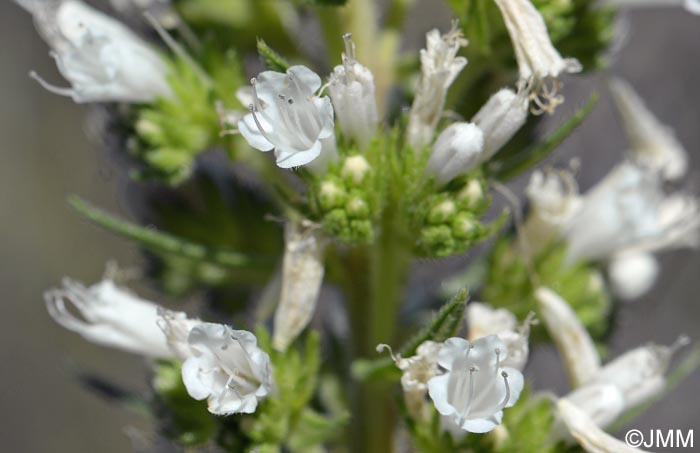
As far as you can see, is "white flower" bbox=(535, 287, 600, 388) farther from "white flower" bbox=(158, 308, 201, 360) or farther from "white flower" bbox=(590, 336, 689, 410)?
"white flower" bbox=(158, 308, 201, 360)

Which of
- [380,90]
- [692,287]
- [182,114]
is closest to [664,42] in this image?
[692,287]

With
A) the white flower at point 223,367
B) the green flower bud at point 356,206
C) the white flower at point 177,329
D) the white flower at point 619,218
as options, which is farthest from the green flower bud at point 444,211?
the white flower at point 619,218

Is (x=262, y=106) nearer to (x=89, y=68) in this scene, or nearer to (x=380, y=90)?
(x=89, y=68)

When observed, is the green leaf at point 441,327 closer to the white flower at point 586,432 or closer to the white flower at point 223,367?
the white flower at point 223,367

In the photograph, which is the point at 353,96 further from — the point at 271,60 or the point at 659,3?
the point at 659,3

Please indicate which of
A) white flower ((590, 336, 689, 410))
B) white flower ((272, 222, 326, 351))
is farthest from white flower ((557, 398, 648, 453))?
white flower ((272, 222, 326, 351))
